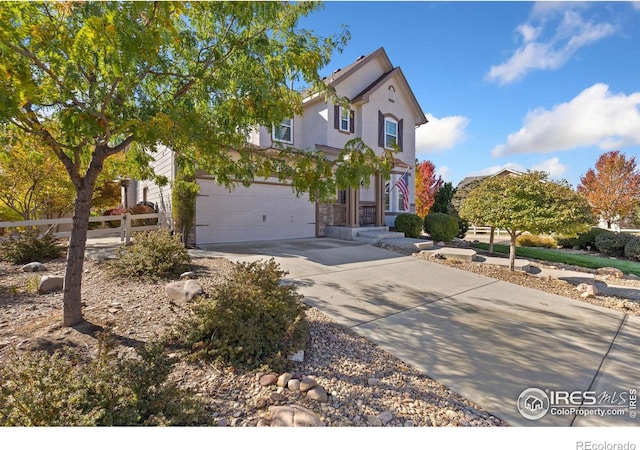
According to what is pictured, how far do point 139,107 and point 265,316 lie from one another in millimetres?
2829

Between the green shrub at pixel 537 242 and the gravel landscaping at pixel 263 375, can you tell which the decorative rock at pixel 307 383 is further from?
the green shrub at pixel 537 242

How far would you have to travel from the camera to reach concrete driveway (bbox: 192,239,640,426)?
291cm

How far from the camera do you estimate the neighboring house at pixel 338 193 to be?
10.4 m

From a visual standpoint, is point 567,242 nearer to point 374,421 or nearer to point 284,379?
point 374,421

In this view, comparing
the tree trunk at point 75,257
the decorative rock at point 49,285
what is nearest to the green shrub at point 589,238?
the tree trunk at point 75,257

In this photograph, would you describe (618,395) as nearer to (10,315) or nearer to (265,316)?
(265,316)

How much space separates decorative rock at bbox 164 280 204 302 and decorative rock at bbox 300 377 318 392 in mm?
2558

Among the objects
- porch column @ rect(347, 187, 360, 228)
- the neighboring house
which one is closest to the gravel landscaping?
the neighboring house

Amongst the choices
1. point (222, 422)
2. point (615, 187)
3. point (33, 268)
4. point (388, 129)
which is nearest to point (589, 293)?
point (222, 422)

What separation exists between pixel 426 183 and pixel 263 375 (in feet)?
83.8

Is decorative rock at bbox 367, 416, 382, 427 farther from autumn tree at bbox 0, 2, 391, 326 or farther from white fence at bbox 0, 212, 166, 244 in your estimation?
white fence at bbox 0, 212, 166, 244

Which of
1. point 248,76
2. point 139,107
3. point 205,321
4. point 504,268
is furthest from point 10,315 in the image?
point 504,268

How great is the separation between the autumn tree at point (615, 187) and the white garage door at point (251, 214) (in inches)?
960

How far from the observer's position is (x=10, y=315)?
13.4 ft
